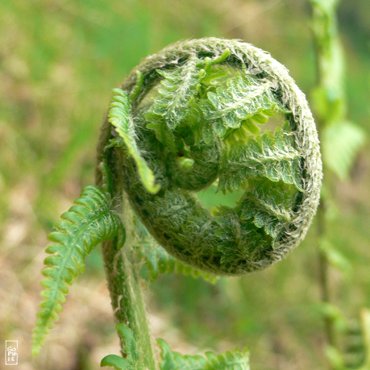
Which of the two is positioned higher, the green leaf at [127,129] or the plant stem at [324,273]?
the plant stem at [324,273]

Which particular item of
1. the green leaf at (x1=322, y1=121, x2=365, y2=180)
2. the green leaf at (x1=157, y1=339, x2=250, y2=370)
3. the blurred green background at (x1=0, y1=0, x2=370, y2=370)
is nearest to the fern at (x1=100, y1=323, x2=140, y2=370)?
the green leaf at (x1=157, y1=339, x2=250, y2=370)

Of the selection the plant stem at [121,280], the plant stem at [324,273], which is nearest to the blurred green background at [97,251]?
the plant stem at [324,273]

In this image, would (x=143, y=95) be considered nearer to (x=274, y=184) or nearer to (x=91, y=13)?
→ (x=274, y=184)

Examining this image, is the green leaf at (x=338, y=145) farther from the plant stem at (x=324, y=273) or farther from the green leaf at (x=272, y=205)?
the green leaf at (x=272, y=205)

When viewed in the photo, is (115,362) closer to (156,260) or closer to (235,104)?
(156,260)

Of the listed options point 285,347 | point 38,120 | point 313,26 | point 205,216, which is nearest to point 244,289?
point 285,347

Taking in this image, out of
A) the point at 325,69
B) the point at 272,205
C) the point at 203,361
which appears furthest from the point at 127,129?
the point at 325,69
